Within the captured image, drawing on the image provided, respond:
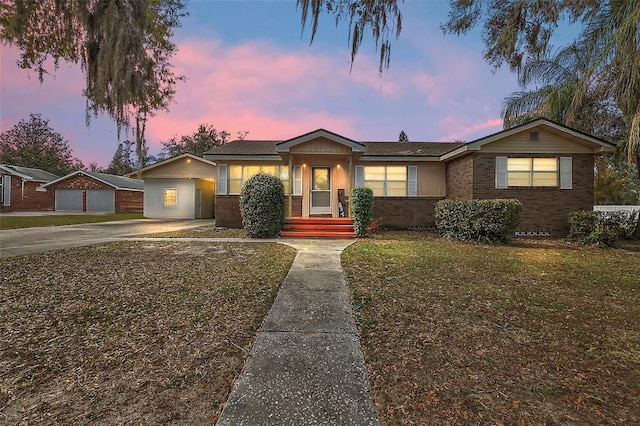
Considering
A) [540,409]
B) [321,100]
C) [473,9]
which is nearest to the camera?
[540,409]

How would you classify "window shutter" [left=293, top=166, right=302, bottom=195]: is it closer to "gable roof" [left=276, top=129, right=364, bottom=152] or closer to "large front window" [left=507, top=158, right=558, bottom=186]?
"gable roof" [left=276, top=129, right=364, bottom=152]

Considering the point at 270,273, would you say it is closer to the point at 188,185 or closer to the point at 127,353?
the point at 127,353

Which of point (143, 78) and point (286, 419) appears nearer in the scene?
point (286, 419)

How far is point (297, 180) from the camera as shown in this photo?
12.6m

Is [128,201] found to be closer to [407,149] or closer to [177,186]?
[177,186]

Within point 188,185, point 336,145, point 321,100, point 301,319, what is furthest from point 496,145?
point 188,185

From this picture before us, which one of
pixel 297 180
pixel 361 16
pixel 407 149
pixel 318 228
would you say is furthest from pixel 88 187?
pixel 361 16

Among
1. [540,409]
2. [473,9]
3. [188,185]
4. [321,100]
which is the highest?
[321,100]

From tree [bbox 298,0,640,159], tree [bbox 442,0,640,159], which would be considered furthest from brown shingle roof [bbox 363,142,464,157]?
tree [bbox 442,0,640,159]

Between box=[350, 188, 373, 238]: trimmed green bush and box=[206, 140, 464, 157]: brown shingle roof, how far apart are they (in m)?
3.34

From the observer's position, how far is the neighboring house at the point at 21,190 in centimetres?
2478

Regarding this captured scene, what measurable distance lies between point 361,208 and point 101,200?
1069 inches

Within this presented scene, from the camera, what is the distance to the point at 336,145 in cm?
1088

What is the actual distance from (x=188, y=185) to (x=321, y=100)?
11165 millimetres
